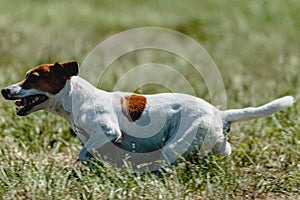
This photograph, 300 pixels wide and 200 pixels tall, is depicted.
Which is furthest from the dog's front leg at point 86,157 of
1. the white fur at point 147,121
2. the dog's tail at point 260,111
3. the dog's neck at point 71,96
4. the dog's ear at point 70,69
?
the dog's tail at point 260,111

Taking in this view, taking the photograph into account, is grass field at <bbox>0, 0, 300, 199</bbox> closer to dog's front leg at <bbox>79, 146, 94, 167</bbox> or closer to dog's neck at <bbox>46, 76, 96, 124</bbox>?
dog's front leg at <bbox>79, 146, 94, 167</bbox>

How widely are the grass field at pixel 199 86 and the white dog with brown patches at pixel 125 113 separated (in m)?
0.16

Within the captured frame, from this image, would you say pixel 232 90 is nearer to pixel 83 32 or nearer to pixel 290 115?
pixel 290 115

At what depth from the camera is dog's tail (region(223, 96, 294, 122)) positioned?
5.66m

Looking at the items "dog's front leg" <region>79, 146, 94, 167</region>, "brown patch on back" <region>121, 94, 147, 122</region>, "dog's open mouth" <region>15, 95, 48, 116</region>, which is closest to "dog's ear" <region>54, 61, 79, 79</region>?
"dog's open mouth" <region>15, 95, 48, 116</region>

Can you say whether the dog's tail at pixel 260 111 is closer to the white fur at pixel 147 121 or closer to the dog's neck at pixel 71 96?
the white fur at pixel 147 121

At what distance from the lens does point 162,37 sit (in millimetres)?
11766

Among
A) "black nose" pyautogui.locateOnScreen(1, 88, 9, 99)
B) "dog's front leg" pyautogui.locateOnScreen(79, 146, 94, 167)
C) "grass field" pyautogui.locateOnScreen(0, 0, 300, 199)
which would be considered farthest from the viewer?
"dog's front leg" pyautogui.locateOnScreen(79, 146, 94, 167)

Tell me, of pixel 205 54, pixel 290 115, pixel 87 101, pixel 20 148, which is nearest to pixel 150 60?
pixel 205 54

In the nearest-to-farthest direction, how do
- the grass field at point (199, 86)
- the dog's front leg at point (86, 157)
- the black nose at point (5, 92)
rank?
the grass field at point (199, 86) < the black nose at point (5, 92) < the dog's front leg at point (86, 157)

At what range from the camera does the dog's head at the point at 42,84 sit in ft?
18.2

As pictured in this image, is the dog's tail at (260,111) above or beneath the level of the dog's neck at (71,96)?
beneath

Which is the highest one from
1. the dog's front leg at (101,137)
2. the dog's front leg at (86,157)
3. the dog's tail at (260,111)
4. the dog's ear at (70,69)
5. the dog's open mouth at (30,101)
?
the dog's ear at (70,69)

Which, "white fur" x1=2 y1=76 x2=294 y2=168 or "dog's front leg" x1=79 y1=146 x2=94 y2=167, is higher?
"white fur" x1=2 y1=76 x2=294 y2=168
